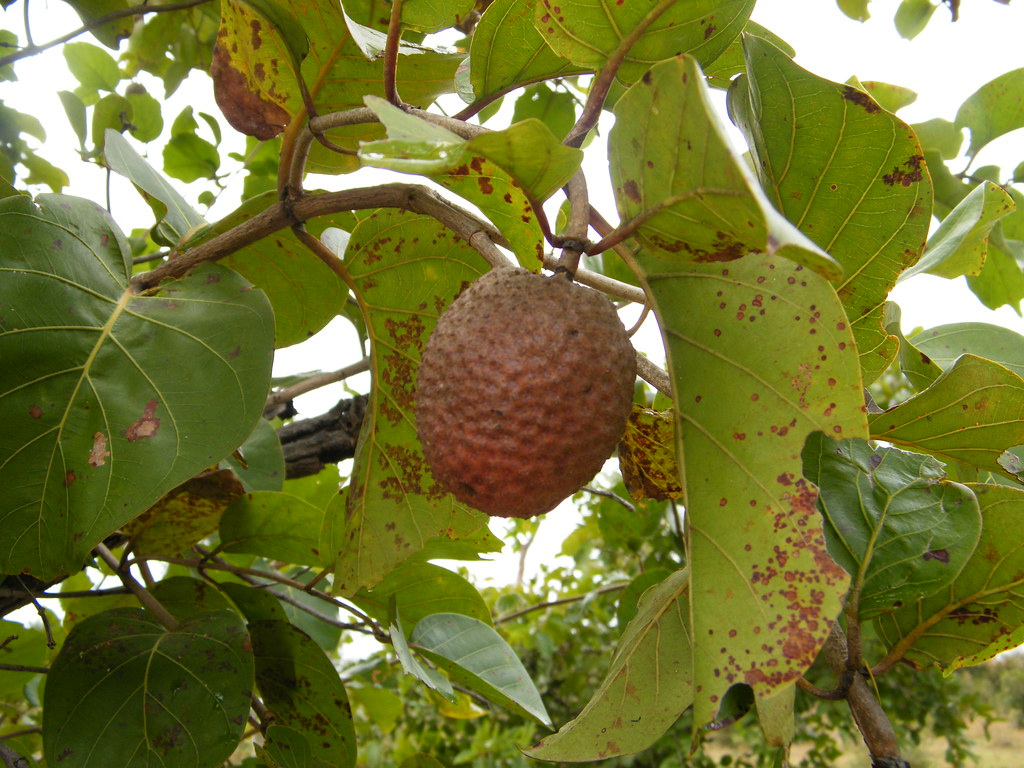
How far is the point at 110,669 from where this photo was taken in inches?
36.5

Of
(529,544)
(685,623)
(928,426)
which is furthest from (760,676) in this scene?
(529,544)

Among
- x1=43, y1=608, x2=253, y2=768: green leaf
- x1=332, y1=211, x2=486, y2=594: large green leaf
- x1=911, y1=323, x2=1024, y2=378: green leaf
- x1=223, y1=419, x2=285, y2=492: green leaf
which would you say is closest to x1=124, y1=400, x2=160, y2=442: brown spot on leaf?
x1=332, y1=211, x2=486, y2=594: large green leaf

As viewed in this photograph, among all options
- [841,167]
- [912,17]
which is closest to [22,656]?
[841,167]

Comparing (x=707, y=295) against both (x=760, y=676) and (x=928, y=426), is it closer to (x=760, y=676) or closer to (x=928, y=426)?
(x=760, y=676)

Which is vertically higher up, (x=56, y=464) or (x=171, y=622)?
(x=56, y=464)

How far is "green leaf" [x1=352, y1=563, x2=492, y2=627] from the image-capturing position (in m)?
1.17

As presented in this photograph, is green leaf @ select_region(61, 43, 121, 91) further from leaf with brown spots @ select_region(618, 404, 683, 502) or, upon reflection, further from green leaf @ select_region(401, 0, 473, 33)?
leaf with brown spots @ select_region(618, 404, 683, 502)

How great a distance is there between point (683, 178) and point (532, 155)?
103 mm

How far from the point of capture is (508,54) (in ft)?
2.53

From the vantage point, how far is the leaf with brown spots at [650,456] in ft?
2.93

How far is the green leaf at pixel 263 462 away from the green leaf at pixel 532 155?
0.88 m

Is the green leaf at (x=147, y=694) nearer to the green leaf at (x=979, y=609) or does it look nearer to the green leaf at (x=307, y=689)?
the green leaf at (x=307, y=689)

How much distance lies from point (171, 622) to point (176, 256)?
480 millimetres

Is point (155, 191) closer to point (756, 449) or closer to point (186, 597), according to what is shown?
point (186, 597)
